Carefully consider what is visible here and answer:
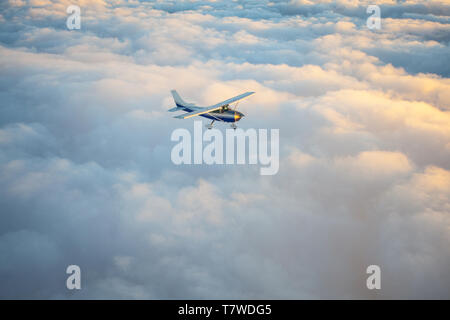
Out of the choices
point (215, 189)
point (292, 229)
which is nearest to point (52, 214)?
point (215, 189)

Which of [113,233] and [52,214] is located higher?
[52,214]

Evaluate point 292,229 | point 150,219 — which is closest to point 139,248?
point 150,219

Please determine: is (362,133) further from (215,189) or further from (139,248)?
(139,248)

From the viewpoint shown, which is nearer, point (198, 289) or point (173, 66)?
point (198, 289)

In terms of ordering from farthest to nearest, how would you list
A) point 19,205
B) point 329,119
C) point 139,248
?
1. point 329,119
2. point 19,205
3. point 139,248

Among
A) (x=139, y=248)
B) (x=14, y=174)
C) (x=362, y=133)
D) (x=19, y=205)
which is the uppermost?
(x=362, y=133)

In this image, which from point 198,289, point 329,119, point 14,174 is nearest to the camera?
point 198,289

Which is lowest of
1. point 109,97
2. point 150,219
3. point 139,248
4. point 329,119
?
point 139,248

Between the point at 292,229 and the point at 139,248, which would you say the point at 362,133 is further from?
the point at 139,248

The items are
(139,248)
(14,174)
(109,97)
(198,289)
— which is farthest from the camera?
(109,97)
